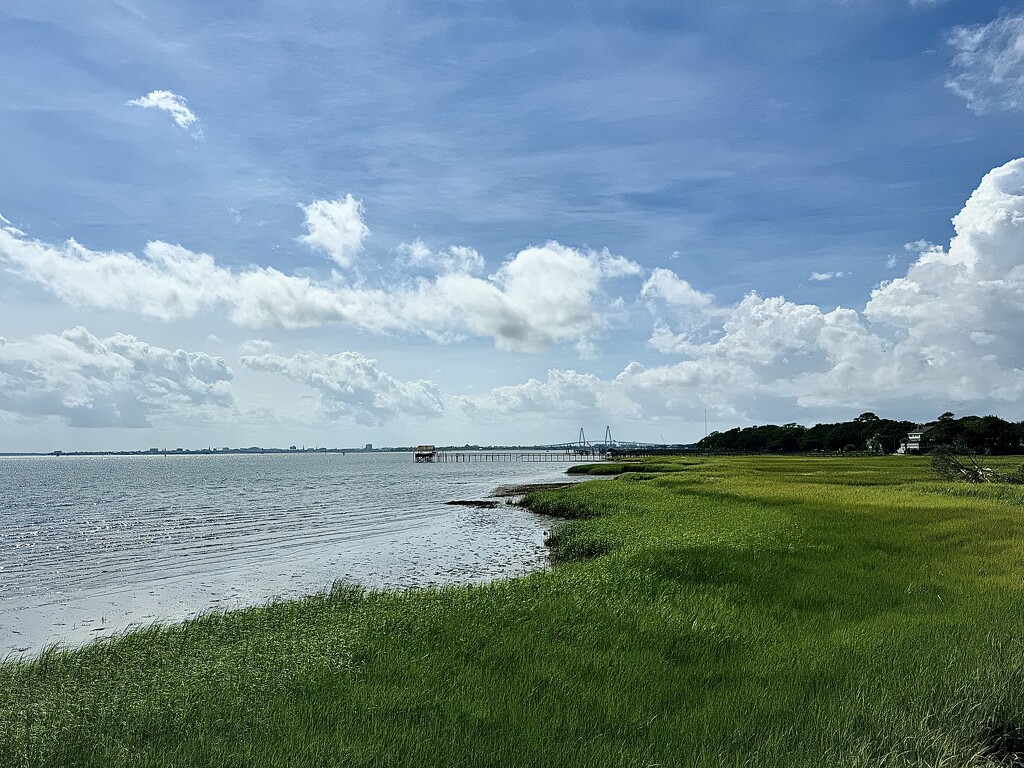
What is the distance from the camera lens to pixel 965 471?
4784 cm

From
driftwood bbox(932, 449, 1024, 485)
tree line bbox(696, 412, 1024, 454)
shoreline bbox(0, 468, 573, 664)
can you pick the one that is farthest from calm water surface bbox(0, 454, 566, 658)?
tree line bbox(696, 412, 1024, 454)

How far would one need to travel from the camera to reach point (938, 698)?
8.73 meters

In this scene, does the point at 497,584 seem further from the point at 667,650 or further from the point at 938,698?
the point at 938,698

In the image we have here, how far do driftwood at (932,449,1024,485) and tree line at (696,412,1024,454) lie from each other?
54.1m

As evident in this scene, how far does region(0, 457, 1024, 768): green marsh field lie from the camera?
298 inches

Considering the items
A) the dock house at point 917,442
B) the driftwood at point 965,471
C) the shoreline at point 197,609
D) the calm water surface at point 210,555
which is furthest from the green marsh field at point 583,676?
the dock house at point 917,442

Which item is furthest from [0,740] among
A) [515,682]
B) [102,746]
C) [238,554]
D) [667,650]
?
[238,554]

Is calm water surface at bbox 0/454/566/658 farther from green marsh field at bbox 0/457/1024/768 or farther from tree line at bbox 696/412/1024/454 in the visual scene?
tree line at bbox 696/412/1024/454

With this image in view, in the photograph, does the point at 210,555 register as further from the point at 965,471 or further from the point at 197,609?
the point at 965,471

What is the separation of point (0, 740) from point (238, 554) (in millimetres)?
23660

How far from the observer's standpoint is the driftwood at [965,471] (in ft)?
149

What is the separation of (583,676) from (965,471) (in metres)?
49.0

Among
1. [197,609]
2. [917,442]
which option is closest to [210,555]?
[197,609]

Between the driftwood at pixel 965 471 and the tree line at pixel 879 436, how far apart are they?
177 ft
